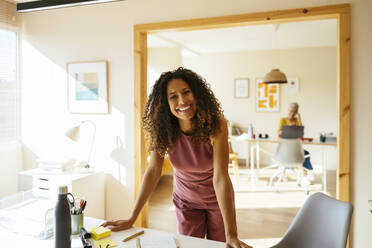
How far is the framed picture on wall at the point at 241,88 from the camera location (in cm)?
702

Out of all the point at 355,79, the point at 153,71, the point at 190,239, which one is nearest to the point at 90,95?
the point at 190,239

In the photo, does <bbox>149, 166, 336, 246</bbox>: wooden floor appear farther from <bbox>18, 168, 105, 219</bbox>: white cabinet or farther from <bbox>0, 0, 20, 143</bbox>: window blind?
<bbox>0, 0, 20, 143</bbox>: window blind

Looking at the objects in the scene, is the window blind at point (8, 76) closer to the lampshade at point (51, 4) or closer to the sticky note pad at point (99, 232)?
the lampshade at point (51, 4)

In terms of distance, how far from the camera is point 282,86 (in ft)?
22.2

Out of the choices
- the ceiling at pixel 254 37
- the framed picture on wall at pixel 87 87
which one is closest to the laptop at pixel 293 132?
the ceiling at pixel 254 37

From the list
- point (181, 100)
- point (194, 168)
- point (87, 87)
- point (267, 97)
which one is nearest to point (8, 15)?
point (87, 87)

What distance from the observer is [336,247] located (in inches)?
62.3

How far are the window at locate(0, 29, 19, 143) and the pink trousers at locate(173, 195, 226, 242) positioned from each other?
9.15 feet

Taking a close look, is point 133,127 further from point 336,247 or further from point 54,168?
point 336,247

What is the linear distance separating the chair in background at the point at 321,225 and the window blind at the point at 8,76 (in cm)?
336

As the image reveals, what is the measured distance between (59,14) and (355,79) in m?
3.21

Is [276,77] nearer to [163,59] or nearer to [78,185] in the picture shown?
[163,59]

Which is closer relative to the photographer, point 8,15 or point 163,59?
point 8,15

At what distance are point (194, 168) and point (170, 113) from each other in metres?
0.36
